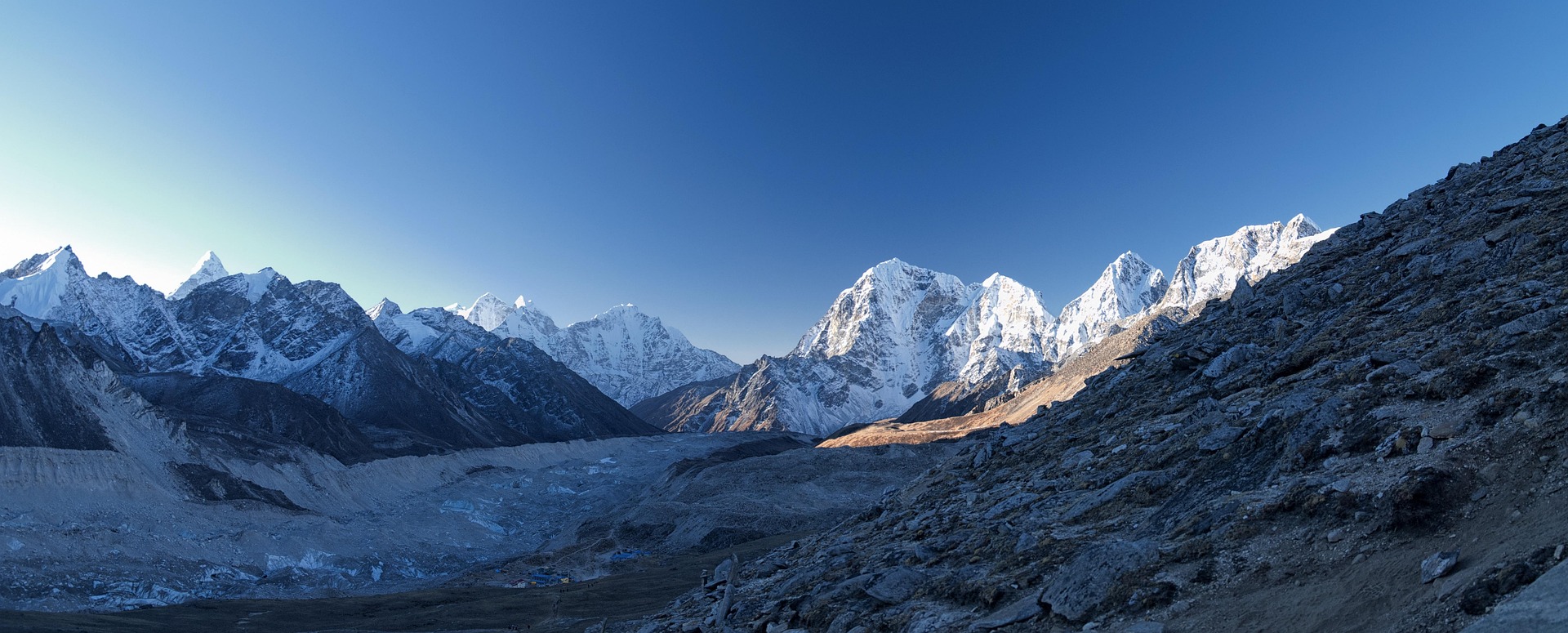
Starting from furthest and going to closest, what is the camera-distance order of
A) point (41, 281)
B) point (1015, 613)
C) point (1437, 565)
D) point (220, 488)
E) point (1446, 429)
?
point (41, 281)
point (220, 488)
point (1015, 613)
point (1446, 429)
point (1437, 565)

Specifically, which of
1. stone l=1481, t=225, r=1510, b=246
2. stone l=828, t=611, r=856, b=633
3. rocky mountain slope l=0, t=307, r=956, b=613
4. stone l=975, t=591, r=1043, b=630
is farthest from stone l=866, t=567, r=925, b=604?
rocky mountain slope l=0, t=307, r=956, b=613

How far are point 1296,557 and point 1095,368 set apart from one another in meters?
142

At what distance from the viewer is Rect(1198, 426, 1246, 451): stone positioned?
13203 mm

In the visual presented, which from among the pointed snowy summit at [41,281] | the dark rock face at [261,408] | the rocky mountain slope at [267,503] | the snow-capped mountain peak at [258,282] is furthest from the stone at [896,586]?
the snow-capped mountain peak at [258,282]

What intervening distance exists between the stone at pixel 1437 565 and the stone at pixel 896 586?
7.46 meters

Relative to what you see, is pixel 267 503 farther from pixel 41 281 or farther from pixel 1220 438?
pixel 41 281

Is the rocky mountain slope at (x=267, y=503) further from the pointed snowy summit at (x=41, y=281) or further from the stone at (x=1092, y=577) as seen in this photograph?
the pointed snowy summit at (x=41, y=281)

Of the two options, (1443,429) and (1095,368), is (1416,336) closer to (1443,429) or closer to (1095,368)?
(1443,429)

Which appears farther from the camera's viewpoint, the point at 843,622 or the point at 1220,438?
the point at 1220,438

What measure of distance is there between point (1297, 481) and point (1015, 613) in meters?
4.33

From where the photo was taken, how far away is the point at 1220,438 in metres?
13.4

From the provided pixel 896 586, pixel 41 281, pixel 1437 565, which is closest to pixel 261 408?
pixel 41 281

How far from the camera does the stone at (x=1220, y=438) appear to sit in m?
13.2

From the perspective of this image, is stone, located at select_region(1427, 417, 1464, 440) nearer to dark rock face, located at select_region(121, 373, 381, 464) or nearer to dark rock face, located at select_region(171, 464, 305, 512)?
dark rock face, located at select_region(171, 464, 305, 512)
